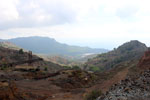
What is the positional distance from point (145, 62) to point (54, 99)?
81.0 feet

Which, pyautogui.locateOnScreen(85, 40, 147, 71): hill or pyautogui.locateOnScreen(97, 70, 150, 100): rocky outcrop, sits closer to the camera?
pyautogui.locateOnScreen(97, 70, 150, 100): rocky outcrop

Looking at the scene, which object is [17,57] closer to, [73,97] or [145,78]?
[73,97]

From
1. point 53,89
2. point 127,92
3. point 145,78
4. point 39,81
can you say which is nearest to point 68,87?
point 53,89

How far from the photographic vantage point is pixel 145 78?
1823 cm

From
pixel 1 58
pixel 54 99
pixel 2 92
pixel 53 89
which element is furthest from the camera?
pixel 1 58

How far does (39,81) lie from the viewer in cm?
3300

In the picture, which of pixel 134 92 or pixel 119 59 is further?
pixel 119 59

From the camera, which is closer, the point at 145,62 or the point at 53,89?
the point at 53,89

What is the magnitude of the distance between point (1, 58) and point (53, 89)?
3658cm

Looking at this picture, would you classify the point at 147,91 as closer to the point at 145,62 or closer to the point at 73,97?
the point at 73,97

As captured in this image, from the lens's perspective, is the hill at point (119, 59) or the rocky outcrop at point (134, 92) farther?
the hill at point (119, 59)

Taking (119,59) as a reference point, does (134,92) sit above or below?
below

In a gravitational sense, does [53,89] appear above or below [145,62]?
below

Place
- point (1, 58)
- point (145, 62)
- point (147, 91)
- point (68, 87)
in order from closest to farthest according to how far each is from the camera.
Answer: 1. point (147, 91)
2. point (68, 87)
3. point (145, 62)
4. point (1, 58)
